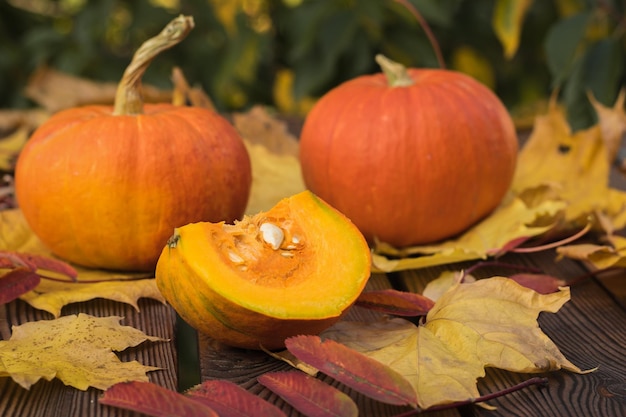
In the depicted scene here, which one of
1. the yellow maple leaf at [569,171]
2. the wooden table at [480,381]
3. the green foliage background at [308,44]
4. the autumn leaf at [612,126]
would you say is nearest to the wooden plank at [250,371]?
the wooden table at [480,381]

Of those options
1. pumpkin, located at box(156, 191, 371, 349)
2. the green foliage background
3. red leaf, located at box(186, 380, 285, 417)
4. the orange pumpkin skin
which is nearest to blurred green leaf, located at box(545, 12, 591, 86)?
the green foliage background

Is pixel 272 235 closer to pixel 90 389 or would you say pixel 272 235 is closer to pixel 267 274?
pixel 267 274

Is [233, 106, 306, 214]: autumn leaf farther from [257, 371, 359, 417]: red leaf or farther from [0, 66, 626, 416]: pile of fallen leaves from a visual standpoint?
[257, 371, 359, 417]: red leaf

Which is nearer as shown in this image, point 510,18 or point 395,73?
point 395,73

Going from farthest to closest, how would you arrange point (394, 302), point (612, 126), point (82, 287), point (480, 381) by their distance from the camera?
point (612, 126), point (82, 287), point (394, 302), point (480, 381)

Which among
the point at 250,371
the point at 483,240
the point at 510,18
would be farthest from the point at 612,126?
the point at 250,371
